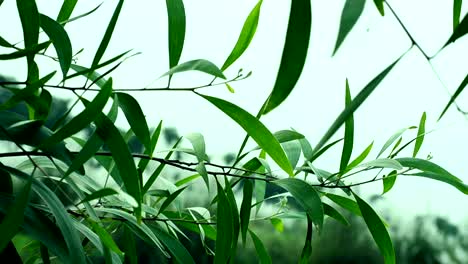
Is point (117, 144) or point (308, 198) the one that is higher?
point (117, 144)

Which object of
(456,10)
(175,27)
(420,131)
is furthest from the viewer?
(420,131)

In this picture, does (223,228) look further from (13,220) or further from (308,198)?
(13,220)

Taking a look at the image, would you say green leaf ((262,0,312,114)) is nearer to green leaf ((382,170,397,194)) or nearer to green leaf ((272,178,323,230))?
green leaf ((272,178,323,230))

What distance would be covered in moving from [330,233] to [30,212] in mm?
1531

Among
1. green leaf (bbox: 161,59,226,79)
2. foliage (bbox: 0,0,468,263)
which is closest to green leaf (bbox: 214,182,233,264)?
foliage (bbox: 0,0,468,263)

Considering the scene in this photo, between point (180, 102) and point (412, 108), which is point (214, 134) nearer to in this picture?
point (180, 102)

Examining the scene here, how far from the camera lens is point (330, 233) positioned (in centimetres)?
195

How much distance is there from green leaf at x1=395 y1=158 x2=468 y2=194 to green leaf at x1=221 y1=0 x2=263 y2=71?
163 millimetres

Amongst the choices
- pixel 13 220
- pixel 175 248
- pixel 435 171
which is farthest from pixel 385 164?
pixel 13 220

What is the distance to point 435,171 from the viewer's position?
58 cm

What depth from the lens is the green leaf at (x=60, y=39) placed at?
1.57 feet

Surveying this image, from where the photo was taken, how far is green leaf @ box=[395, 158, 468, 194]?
581 millimetres

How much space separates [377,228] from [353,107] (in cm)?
28

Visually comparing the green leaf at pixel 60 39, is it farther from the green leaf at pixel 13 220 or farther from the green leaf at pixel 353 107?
the green leaf at pixel 353 107
